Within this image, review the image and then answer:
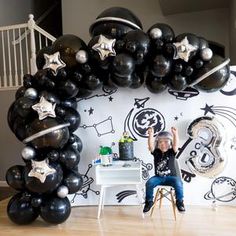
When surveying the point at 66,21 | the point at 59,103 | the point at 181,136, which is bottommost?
the point at 181,136

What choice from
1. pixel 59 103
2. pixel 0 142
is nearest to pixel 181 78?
pixel 59 103

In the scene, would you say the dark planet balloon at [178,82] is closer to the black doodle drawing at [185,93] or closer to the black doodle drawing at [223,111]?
the black doodle drawing at [185,93]

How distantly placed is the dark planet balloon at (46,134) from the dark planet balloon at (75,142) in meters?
0.26

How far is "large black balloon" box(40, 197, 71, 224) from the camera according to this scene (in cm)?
285

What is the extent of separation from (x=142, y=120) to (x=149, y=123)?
80 millimetres

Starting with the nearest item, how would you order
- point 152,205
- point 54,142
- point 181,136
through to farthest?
point 54,142 < point 152,205 < point 181,136

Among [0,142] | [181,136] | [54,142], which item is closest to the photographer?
[54,142]

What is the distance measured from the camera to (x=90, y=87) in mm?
3061

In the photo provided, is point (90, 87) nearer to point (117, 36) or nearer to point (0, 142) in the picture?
point (117, 36)

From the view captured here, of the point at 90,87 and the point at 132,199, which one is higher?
the point at 90,87

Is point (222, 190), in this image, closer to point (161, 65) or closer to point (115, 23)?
point (161, 65)

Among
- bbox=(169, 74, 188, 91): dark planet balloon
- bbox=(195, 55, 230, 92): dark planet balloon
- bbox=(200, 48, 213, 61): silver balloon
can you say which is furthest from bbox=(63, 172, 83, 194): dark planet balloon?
bbox=(200, 48, 213, 61): silver balloon

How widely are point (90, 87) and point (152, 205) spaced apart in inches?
49.0

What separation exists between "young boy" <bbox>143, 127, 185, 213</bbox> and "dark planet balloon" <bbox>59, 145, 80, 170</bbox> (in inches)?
27.7
